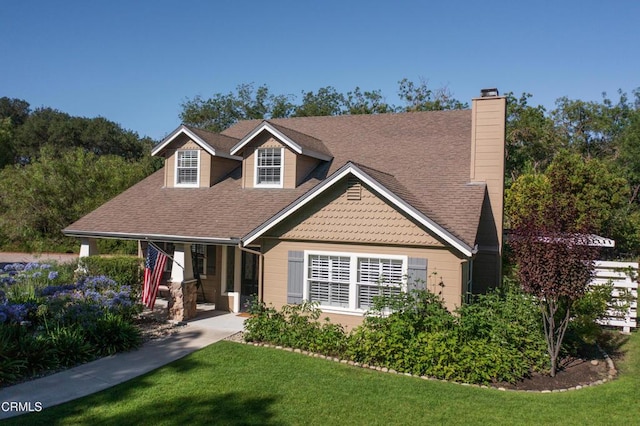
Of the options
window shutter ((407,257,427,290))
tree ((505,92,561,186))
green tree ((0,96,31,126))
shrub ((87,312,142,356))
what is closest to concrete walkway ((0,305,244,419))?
shrub ((87,312,142,356))

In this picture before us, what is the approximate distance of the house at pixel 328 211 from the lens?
1102 centimetres

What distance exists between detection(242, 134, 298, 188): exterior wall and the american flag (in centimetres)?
391

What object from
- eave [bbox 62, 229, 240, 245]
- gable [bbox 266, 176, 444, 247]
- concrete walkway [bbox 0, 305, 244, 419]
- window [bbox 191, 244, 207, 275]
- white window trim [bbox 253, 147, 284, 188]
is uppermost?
white window trim [bbox 253, 147, 284, 188]

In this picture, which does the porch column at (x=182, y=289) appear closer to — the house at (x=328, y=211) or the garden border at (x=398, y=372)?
the house at (x=328, y=211)

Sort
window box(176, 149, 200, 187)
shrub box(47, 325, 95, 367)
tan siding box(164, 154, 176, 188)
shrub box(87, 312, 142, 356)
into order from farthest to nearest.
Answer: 1. tan siding box(164, 154, 176, 188)
2. window box(176, 149, 200, 187)
3. shrub box(87, 312, 142, 356)
4. shrub box(47, 325, 95, 367)

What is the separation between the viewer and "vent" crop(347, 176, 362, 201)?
11.4 metres

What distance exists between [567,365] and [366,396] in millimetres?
5139

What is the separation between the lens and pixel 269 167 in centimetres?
1585

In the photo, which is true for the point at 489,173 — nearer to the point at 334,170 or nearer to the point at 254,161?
the point at 334,170

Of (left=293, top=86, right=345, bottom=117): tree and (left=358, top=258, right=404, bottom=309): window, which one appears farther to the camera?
(left=293, top=86, right=345, bottom=117): tree

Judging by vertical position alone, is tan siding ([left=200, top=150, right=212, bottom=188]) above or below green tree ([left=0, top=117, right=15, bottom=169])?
below

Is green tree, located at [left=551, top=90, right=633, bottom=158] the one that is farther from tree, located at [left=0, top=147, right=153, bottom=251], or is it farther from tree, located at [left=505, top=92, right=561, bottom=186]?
tree, located at [left=0, top=147, right=153, bottom=251]

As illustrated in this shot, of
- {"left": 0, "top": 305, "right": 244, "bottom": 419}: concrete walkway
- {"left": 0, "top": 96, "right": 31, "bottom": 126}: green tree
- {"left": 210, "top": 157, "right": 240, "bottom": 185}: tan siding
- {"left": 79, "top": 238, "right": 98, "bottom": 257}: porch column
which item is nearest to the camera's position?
{"left": 0, "top": 305, "right": 244, "bottom": 419}: concrete walkway

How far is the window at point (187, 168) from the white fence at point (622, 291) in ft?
44.1
